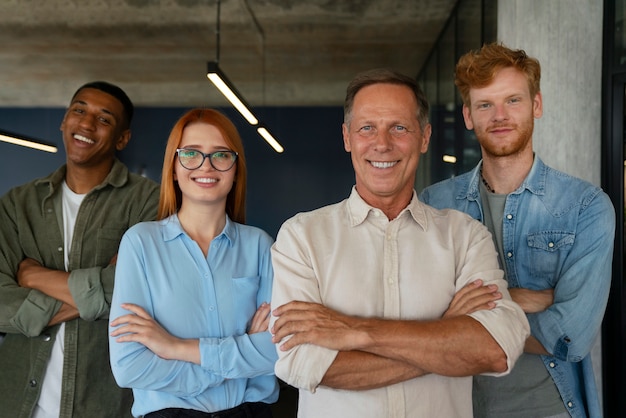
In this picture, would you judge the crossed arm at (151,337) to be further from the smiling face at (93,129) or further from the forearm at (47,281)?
the smiling face at (93,129)

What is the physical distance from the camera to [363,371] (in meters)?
1.63

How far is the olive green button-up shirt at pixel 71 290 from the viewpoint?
7.66 ft

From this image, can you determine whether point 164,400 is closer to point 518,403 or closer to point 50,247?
point 50,247

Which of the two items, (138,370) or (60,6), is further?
(60,6)

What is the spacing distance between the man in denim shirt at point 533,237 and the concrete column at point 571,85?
150 centimetres

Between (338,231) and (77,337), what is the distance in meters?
1.24

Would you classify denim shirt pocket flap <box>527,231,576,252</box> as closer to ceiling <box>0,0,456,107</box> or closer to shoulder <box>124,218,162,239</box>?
shoulder <box>124,218,162,239</box>

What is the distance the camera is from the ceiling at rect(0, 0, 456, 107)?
310 inches

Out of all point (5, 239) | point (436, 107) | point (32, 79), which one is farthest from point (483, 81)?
point (32, 79)

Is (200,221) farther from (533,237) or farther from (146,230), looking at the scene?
(533,237)

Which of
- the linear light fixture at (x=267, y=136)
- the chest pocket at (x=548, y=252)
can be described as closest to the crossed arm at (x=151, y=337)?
the chest pocket at (x=548, y=252)

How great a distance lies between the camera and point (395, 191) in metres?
1.89

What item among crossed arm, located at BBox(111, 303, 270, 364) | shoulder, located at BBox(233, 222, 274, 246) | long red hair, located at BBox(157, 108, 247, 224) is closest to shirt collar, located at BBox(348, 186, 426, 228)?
shoulder, located at BBox(233, 222, 274, 246)

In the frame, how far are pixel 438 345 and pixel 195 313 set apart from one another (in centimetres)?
82
